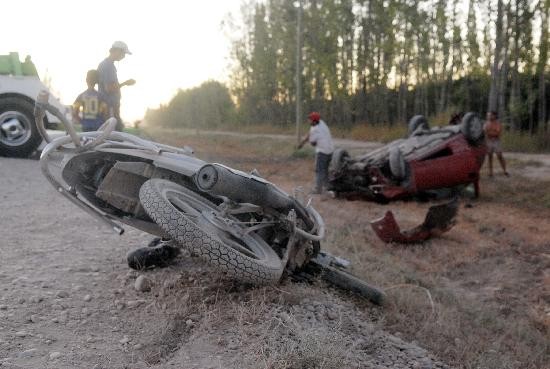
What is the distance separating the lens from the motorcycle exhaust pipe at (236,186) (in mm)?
3584

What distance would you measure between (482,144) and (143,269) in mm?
8070

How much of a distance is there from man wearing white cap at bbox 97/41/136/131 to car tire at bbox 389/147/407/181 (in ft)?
17.0

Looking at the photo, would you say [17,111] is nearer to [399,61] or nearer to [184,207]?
[184,207]

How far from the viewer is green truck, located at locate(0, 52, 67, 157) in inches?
408

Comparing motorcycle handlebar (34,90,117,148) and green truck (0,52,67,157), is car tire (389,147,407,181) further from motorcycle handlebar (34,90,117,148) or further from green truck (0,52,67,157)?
motorcycle handlebar (34,90,117,148)

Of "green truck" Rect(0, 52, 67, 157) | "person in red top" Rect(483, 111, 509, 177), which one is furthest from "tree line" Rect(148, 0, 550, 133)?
"green truck" Rect(0, 52, 67, 157)

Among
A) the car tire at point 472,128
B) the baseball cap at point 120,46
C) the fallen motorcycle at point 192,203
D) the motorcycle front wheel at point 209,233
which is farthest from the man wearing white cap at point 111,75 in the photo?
the car tire at point 472,128

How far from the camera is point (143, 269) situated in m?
4.35

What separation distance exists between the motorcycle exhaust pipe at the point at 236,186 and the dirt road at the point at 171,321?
0.57 m

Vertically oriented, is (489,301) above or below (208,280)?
below

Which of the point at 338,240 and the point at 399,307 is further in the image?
the point at 338,240

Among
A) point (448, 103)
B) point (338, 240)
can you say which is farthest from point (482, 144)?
point (448, 103)

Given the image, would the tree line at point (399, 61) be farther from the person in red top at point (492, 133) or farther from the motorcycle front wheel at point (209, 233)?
the motorcycle front wheel at point (209, 233)

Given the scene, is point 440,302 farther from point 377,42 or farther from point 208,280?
point 377,42
